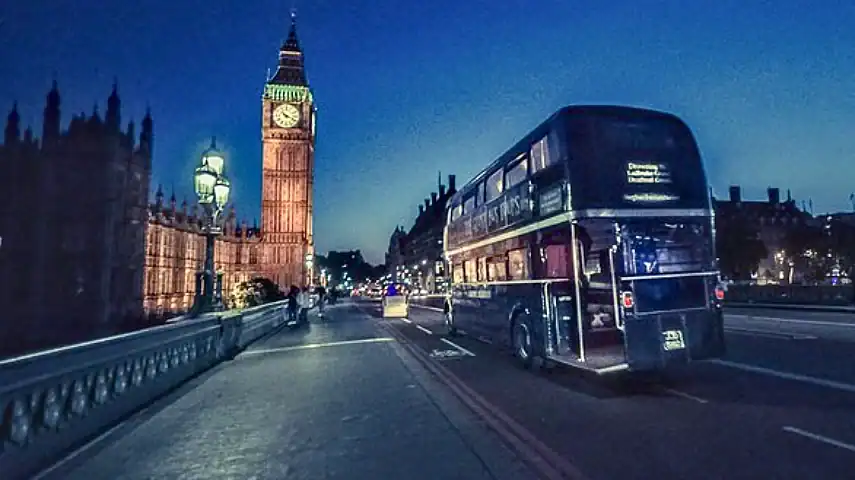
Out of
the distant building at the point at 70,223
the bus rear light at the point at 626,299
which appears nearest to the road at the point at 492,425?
the bus rear light at the point at 626,299

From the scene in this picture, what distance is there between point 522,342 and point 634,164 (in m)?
4.28

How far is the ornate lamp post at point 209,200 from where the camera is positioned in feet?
49.2

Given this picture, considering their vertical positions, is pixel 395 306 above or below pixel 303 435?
above

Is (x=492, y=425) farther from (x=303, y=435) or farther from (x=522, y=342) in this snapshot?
(x=522, y=342)

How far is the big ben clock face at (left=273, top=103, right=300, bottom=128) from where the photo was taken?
3767 inches

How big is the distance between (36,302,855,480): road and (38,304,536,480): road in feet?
0.08

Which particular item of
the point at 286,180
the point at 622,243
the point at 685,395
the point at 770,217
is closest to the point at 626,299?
the point at 622,243

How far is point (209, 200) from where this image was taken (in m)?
15.1

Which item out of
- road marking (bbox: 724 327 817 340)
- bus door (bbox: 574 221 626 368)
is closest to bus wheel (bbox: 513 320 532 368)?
bus door (bbox: 574 221 626 368)

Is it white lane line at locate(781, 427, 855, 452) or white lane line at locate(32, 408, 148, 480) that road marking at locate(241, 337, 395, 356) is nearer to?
white lane line at locate(32, 408, 148, 480)

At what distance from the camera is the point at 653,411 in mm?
7484

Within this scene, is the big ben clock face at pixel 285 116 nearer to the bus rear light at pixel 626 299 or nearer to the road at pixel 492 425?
the road at pixel 492 425

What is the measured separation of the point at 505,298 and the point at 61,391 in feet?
28.4

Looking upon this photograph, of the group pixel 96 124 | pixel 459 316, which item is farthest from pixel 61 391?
pixel 96 124
